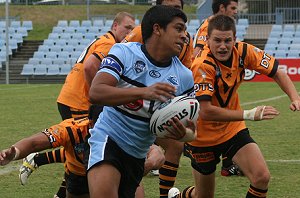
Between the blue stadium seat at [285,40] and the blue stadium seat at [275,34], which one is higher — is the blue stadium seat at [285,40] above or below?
below

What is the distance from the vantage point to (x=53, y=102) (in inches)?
880

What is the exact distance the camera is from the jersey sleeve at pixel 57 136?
6.79 metres

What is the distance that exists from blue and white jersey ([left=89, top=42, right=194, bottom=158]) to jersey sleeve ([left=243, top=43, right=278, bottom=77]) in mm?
1655

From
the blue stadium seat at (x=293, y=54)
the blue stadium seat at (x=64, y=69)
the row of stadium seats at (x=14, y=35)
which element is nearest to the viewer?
the blue stadium seat at (x=293, y=54)

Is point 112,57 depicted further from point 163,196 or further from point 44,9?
point 44,9

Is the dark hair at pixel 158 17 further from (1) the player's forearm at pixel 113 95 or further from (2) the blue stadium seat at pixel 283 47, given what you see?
(2) the blue stadium seat at pixel 283 47

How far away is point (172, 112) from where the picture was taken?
5.53m

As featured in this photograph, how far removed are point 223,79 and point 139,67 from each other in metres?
1.71

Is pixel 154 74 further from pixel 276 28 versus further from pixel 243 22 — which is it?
pixel 243 22

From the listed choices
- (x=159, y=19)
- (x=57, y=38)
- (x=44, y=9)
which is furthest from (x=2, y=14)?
(x=159, y=19)

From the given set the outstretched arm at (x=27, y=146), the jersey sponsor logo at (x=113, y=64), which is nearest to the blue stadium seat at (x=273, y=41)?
the outstretched arm at (x=27, y=146)

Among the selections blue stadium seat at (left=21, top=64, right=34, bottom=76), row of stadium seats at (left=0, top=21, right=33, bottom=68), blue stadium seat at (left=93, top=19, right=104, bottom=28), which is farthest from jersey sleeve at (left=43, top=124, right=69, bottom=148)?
blue stadium seat at (left=93, top=19, right=104, bottom=28)

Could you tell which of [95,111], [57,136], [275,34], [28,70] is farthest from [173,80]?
[275,34]

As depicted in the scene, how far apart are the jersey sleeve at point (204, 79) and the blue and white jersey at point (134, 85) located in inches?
43.3
